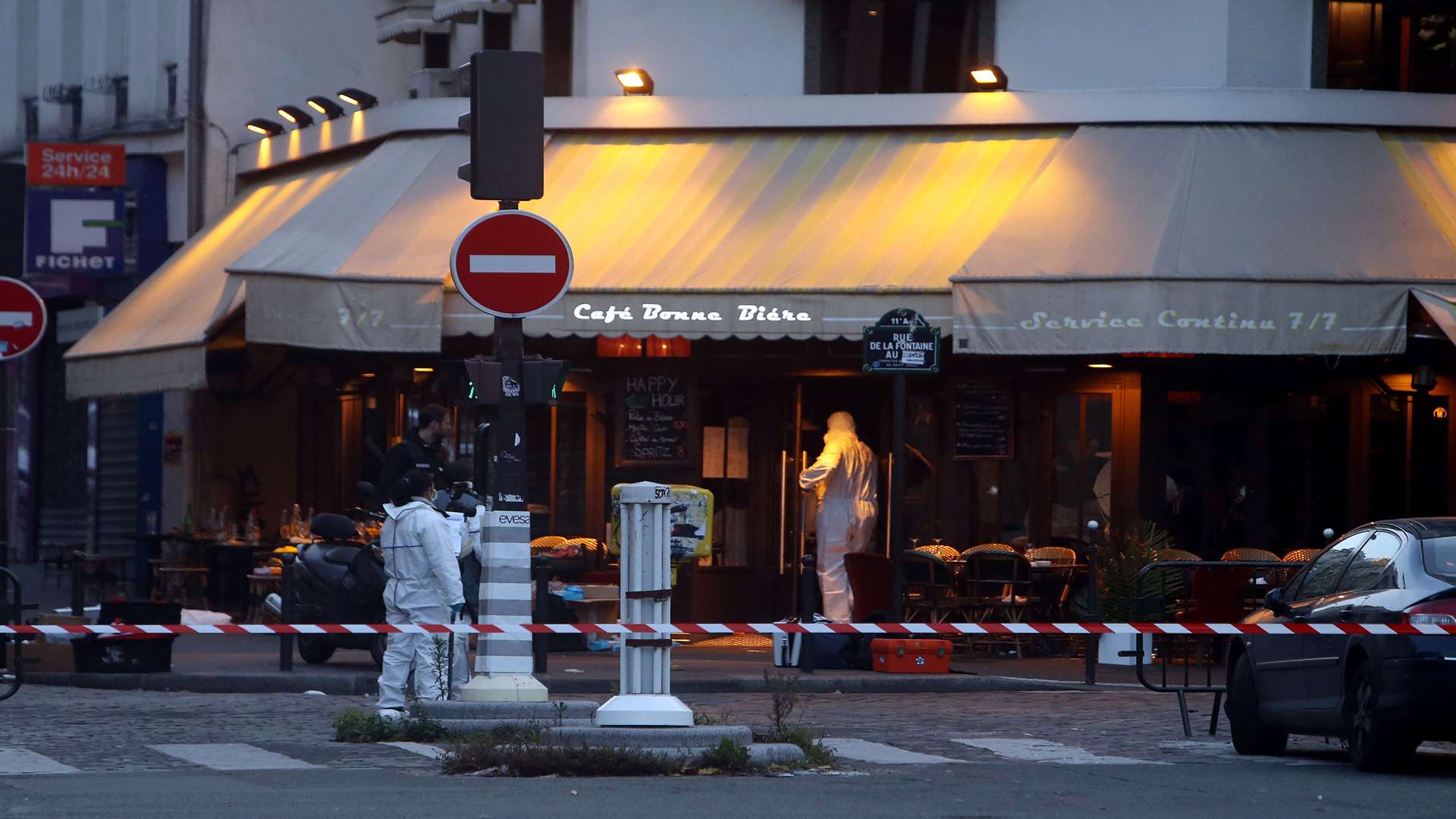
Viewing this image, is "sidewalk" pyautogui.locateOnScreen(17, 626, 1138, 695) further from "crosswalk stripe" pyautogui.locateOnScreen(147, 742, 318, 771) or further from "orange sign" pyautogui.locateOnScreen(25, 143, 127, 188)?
"orange sign" pyautogui.locateOnScreen(25, 143, 127, 188)

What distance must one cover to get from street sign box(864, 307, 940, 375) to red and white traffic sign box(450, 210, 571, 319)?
4.97 metres

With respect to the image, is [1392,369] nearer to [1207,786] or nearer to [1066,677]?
[1066,677]

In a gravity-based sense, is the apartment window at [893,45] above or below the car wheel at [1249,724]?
above

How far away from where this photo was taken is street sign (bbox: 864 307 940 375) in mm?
17109

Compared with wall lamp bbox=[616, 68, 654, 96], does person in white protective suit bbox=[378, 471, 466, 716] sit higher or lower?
lower

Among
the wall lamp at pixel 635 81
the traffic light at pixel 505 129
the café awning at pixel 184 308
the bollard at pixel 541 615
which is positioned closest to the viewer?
the traffic light at pixel 505 129

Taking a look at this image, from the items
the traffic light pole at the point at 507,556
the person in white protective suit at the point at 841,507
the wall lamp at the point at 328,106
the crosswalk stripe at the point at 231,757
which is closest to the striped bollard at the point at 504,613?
the traffic light pole at the point at 507,556

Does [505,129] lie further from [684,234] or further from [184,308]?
[184,308]

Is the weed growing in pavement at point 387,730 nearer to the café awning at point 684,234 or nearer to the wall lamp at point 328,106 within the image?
the café awning at point 684,234

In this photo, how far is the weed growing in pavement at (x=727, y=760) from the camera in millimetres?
10609

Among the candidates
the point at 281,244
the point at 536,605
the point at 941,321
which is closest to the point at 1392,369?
the point at 941,321

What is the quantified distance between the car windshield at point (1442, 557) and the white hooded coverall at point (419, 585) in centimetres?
537

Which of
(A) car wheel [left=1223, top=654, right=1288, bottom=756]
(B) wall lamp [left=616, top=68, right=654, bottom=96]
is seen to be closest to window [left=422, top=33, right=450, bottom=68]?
(B) wall lamp [left=616, top=68, right=654, bottom=96]

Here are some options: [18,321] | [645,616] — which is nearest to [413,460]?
[18,321]
